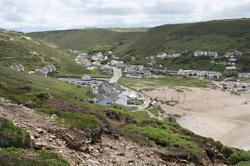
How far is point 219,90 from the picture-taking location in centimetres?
13688

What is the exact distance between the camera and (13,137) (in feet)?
73.3

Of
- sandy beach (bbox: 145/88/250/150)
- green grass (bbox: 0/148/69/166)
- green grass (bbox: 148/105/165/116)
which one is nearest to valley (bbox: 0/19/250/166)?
green grass (bbox: 0/148/69/166)

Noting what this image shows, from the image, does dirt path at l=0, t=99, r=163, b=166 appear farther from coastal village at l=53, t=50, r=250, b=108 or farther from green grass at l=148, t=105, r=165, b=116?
coastal village at l=53, t=50, r=250, b=108

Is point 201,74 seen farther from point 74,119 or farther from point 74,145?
point 74,145

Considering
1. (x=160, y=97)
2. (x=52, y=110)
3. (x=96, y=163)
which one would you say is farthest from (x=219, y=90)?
(x=96, y=163)

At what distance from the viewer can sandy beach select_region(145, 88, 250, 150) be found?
243 ft

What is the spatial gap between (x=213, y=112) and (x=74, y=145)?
77615mm

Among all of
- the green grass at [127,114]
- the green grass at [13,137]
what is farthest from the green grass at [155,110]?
the green grass at [13,137]

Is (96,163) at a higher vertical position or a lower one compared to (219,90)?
higher

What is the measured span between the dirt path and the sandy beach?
35664mm

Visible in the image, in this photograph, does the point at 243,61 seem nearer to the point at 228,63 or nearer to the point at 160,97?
the point at 228,63

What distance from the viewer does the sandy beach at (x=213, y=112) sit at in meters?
74.0

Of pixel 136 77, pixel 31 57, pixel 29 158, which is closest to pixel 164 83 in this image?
pixel 136 77

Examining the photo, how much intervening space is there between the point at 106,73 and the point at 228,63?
156 feet
